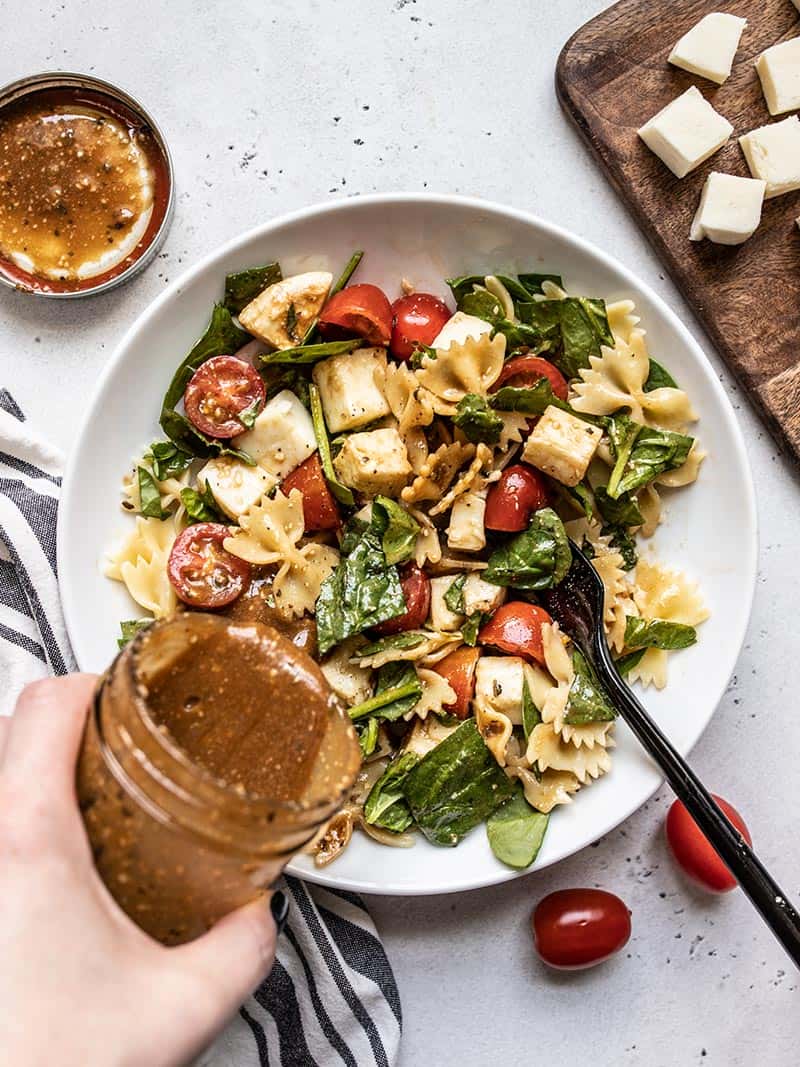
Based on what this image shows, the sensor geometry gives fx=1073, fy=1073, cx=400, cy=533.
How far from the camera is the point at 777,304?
3551 mm

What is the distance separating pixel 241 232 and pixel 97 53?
77 cm

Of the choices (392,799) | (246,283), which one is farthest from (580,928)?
(246,283)

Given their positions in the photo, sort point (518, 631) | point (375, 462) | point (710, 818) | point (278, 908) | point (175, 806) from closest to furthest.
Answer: point (175, 806)
point (278, 908)
point (710, 818)
point (375, 462)
point (518, 631)

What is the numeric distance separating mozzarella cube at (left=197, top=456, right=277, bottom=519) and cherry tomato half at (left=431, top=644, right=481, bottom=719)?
0.77m

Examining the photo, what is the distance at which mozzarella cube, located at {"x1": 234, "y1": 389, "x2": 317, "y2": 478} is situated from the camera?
324 cm

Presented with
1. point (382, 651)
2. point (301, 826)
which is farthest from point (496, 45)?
point (301, 826)

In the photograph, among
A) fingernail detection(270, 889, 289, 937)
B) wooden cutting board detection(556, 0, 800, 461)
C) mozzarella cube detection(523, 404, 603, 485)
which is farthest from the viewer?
wooden cutting board detection(556, 0, 800, 461)

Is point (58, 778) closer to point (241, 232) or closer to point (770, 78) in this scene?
point (241, 232)

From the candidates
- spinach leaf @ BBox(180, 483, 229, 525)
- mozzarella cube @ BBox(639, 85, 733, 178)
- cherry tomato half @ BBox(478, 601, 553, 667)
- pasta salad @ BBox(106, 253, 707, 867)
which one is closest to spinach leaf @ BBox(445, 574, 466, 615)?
pasta salad @ BBox(106, 253, 707, 867)

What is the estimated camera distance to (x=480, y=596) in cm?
330

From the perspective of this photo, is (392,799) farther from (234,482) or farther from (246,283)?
(246,283)

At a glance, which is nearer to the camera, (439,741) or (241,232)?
(439,741)

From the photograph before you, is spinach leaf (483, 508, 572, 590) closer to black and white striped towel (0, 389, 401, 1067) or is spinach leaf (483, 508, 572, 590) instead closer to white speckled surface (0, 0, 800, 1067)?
white speckled surface (0, 0, 800, 1067)

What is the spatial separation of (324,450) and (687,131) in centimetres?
156
